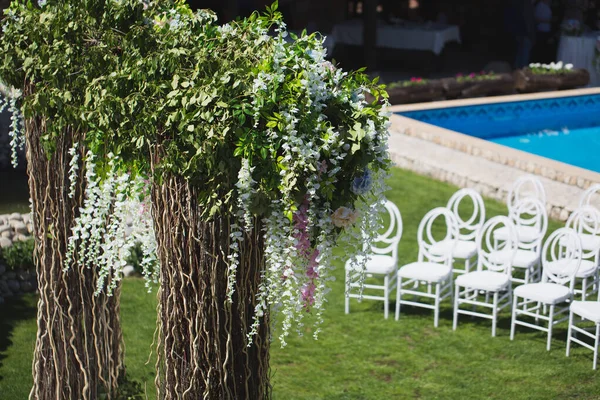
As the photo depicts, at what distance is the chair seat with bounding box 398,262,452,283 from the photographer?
708cm

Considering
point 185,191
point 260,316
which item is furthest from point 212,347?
point 185,191

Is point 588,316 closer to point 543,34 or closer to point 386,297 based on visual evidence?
point 386,297

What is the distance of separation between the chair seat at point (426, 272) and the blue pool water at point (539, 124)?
23.6 feet

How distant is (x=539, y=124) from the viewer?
1570 centimetres

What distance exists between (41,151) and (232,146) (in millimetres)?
1783

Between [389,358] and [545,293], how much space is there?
1.26 meters

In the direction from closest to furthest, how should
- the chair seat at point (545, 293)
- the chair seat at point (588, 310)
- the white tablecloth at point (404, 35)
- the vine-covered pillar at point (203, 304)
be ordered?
the vine-covered pillar at point (203, 304) → the chair seat at point (588, 310) → the chair seat at point (545, 293) → the white tablecloth at point (404, 35)

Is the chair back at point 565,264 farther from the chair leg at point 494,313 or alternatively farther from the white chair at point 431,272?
the white chair at point 431,272

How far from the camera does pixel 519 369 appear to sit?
6.59 m

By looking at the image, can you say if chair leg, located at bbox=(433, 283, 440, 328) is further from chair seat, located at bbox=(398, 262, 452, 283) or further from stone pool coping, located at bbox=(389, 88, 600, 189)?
stone pool coping, located at bbox=(389, 88, 600, 189)

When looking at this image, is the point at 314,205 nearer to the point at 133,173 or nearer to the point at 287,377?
the point at 133,173

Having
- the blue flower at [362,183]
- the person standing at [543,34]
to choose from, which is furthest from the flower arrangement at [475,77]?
the blue flower at [362,183]

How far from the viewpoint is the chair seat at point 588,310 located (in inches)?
253

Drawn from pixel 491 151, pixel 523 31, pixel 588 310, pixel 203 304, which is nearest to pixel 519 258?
pixel 588 310
